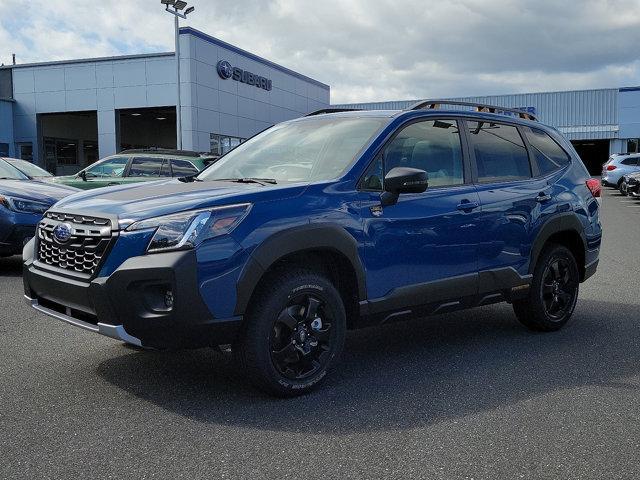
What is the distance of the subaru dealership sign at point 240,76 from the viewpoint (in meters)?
37.2

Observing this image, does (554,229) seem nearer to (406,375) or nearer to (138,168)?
(406,375)

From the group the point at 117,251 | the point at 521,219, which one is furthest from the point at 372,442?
the point at 521,219

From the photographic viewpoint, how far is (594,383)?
4395mm

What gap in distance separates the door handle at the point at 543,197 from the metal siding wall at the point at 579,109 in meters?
54.0

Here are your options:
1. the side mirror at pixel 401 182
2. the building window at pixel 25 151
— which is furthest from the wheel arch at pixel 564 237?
the building window at pixel 25 151

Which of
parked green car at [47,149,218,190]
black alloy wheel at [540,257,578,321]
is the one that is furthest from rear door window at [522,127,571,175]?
parked green car at [47,149,218,190]

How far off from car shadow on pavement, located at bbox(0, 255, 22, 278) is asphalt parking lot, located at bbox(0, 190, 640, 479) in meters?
3.18

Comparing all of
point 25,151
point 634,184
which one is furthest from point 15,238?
point 25,151

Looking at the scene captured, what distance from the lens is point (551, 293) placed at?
5.78 meters

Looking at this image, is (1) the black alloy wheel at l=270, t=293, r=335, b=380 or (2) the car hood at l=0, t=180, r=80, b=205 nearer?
(1) the black alloy wheel at l=270, t=293, r=335, b=380

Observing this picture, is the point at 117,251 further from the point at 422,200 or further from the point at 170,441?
the point at 422,200

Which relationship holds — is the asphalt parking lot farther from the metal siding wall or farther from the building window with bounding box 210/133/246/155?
the metal siding wall

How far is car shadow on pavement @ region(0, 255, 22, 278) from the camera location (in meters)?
8.66

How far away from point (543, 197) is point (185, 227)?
3.18m
